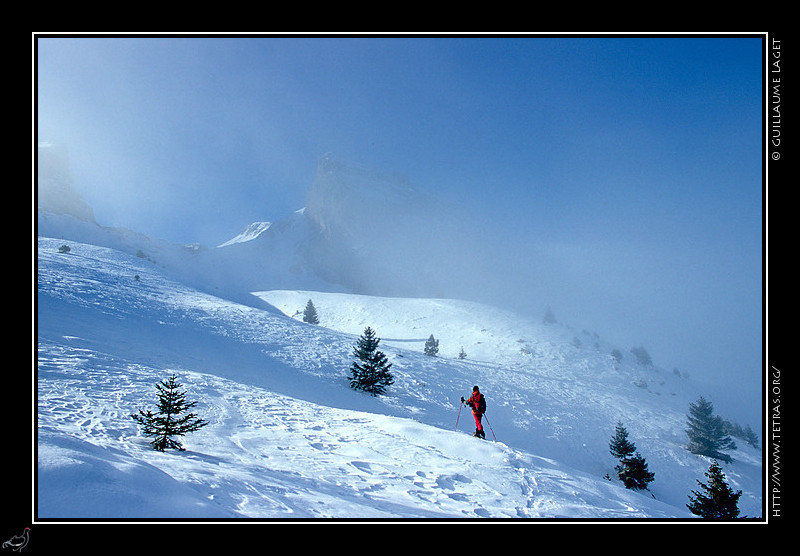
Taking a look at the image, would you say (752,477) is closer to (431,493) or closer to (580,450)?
(580,450)

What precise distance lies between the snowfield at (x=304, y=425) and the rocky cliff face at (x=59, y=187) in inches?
3388

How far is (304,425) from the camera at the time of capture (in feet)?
33.9

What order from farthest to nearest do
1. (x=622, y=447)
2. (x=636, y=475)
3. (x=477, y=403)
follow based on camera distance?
(x=622, y=447)
(x=636, y=475)
(x=477, y=403)

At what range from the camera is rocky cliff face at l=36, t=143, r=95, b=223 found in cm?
10488

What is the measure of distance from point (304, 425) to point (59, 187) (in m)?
152

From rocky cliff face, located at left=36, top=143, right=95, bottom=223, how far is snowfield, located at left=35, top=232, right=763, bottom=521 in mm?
86046
